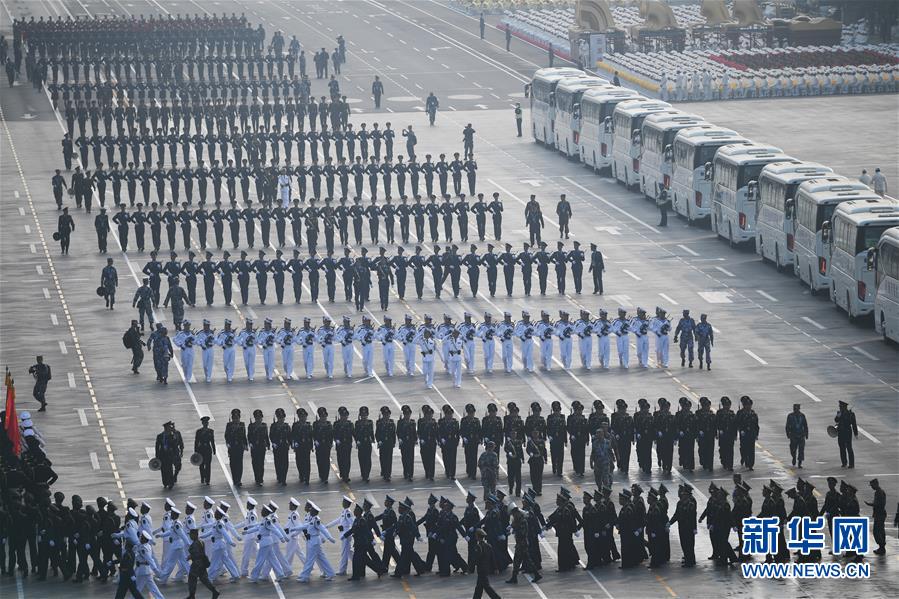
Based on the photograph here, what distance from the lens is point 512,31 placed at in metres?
131

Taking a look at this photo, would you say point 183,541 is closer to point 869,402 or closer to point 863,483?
point 863,483

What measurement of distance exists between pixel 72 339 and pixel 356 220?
14254 millimetres

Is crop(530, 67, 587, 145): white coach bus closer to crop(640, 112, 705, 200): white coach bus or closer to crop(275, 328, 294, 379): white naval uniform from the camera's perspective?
crop(640, 112, 705, 200): white coach bus

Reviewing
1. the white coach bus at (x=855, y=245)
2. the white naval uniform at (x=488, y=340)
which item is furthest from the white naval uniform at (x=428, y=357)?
the white coach bus at (x=855, y=245)

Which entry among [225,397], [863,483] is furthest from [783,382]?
[225,397]

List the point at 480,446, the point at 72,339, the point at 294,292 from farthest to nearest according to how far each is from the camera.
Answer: the point at 294,292, the point at 72,339, the point at 480,446

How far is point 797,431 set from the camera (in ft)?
142

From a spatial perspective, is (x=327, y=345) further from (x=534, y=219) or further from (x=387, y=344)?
(x=534, y=219)

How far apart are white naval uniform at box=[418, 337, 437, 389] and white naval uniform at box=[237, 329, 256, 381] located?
444 centimetres

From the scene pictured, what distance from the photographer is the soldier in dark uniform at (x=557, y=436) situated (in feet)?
143

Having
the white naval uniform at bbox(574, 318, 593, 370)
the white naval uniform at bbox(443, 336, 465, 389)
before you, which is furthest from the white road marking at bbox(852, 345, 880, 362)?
the white naval uniform at bbox(443, 336, 465, 389)

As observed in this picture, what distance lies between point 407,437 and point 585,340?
10.8 metres

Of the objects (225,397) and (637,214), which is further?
(637,214)

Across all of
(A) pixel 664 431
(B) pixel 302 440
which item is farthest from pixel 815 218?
(B) pixel 302 440
